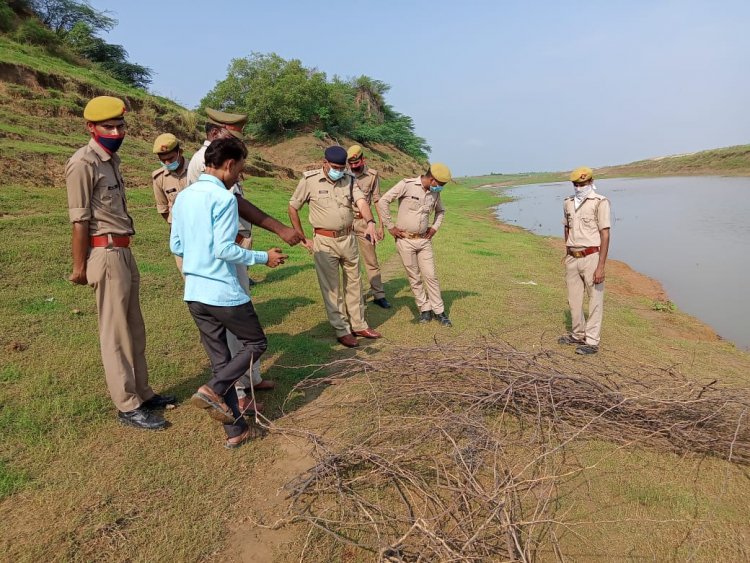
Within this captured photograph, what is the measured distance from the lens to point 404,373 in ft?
11.8

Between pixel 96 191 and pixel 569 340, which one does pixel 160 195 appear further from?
pixel 569 340

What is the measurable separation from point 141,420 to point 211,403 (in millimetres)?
747

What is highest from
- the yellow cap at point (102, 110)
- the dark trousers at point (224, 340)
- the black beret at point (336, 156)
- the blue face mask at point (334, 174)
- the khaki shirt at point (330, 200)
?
the yellow cap at point (102, 110)

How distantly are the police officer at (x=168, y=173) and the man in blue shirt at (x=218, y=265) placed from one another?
7.63ft

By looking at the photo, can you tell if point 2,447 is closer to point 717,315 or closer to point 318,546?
point 318,546

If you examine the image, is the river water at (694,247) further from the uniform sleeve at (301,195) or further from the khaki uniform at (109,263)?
the khaki uniform at (109,263)

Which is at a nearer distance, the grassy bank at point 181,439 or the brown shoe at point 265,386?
the grassy bank at point 181,439

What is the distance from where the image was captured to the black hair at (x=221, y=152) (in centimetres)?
282

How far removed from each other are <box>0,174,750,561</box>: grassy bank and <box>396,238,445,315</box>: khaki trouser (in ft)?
1.11

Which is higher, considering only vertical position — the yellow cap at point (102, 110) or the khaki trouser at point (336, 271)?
the yellow cap at point (102, 110)

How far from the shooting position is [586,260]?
16.4 ft

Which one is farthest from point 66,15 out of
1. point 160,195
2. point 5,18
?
point 160,195

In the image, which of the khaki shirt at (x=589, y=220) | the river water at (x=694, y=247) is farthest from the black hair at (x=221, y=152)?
the river water at (x=694, y=247)

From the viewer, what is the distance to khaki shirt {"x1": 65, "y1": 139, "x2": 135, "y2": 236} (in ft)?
9.75
